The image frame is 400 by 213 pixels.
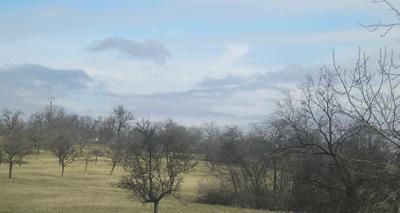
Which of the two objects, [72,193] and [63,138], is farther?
[63,138]

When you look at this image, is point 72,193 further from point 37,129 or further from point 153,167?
point 37,129

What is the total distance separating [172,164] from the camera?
100 feet

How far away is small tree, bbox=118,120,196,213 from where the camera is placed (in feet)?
97.7

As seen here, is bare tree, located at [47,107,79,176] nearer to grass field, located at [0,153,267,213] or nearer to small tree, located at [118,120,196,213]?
grass field, located at [0,153,267,213]

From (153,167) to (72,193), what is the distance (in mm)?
26789

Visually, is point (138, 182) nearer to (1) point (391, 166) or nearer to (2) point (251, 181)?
(1) point (391, 166)

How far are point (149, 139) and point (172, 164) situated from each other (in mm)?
1844

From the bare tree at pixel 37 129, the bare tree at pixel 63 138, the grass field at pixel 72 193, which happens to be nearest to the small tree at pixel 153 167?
the grass field at pixel 72 193

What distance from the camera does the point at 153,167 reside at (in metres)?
30.5

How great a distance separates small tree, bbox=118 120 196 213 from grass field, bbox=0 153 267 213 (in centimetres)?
834

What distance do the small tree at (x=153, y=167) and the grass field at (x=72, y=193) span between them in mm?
8340

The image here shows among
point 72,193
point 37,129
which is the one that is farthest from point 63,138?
point 37,129

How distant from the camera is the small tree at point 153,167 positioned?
2978 cm

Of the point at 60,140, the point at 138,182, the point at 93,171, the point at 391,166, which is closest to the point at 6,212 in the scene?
the point at 138,182
